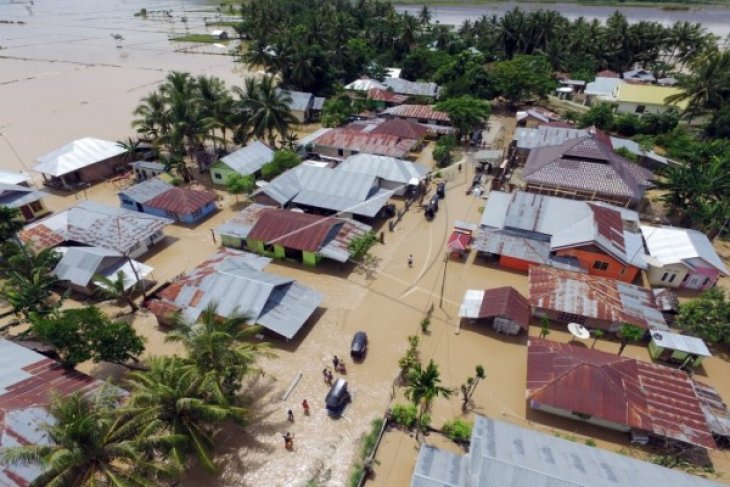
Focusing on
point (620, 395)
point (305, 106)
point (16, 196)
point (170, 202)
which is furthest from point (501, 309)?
point (305, 106)

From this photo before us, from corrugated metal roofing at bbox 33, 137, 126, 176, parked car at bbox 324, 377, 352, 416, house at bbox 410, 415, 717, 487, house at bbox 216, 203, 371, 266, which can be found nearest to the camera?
house at bbox 410, 415, 717, 487

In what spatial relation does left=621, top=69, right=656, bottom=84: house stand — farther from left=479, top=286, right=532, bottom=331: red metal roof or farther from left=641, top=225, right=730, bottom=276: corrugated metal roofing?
left=479, top=286, right=532, bottom=331: red metal roof

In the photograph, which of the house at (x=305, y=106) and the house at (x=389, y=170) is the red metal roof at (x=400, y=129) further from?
the house at (x=305, y=106)

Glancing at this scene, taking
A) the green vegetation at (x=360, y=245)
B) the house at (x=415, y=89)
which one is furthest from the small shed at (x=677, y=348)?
the house at (x=415, y=89)

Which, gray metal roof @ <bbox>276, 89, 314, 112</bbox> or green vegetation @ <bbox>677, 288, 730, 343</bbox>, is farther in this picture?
gray metal roof @ <bbox>276, 89, 314, 112</bbox>

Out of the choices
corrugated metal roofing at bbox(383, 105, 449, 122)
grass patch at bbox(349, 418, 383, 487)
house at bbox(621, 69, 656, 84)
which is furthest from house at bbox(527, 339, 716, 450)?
house at bbox(621, 69, 656, 84)

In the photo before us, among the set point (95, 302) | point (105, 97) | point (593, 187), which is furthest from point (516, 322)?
point (105, 97)

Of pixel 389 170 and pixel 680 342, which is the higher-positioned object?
pixel 389 170

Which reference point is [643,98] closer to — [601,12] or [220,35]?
[601,12]
